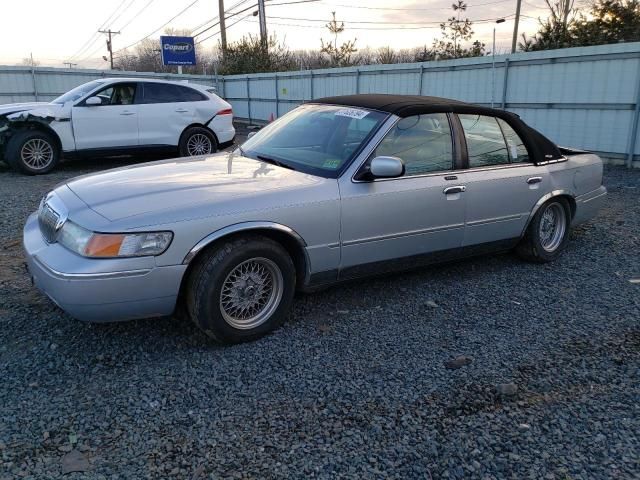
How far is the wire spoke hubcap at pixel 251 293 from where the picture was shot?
347 centimetres

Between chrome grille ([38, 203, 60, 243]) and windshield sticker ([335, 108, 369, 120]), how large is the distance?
2.25m

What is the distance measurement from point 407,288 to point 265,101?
1797cm

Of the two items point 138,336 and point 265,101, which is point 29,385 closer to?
point 138,336

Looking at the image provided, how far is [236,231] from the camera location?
3367mm

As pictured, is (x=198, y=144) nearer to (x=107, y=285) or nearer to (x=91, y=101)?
(x=91, y=101)

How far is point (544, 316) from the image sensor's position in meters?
4.12

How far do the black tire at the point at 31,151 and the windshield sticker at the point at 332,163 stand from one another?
7463 millimetres

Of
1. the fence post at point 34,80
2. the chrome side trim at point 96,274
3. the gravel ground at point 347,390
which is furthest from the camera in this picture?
the fence post at point 34,80

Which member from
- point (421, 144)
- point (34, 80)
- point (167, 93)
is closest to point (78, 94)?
point (167, 93)

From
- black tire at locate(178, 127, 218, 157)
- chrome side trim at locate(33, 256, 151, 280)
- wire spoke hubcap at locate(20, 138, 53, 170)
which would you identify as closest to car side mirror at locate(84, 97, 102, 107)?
wire spoke hubcap at locate(20, 138, 53, 170)

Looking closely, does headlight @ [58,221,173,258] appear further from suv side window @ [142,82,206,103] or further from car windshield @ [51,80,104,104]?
suv side window @ [142,82,206,103]

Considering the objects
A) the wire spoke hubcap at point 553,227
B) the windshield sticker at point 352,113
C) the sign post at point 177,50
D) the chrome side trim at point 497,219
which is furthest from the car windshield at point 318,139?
the sign post at point 177,50

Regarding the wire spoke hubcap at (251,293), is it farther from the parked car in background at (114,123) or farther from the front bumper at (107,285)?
the parked car in background at (114,123)

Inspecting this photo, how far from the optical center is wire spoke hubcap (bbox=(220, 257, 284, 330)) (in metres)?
3.47
